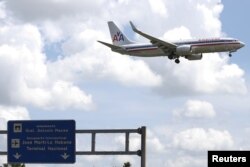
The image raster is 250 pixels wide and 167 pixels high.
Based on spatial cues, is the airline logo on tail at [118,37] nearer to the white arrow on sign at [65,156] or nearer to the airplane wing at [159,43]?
the airplane wing at [159,43]

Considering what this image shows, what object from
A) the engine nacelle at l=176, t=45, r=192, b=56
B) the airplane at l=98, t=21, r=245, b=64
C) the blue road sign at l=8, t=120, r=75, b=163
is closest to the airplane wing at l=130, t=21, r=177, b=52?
the airplane at l=98, t=21, r=245, b=64

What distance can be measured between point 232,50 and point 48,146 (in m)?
51.0

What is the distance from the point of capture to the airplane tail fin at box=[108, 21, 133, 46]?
91.9m

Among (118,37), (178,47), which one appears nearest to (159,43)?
(178,47)

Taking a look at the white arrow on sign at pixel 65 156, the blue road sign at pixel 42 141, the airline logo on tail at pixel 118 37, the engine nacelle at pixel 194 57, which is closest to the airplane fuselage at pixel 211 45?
the engine nacelle at pixel 194 57

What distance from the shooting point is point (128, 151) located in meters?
24.5

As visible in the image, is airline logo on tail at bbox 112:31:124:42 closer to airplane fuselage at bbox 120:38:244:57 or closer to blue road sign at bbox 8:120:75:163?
airplane fuselage at bbox 120:38:244:57

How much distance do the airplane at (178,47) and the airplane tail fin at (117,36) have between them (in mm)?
7535

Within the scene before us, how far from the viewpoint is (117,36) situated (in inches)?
3750

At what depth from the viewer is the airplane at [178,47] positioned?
74.9 metres

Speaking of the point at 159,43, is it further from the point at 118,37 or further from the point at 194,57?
the point at 118,37

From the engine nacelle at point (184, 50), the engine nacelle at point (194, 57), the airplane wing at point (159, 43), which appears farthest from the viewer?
the engine nacelle at point (194, 57)

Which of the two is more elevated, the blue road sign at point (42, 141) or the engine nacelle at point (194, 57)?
the engine nacelle at point (194, 57)

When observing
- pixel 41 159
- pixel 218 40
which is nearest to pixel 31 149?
pixel 41 159
